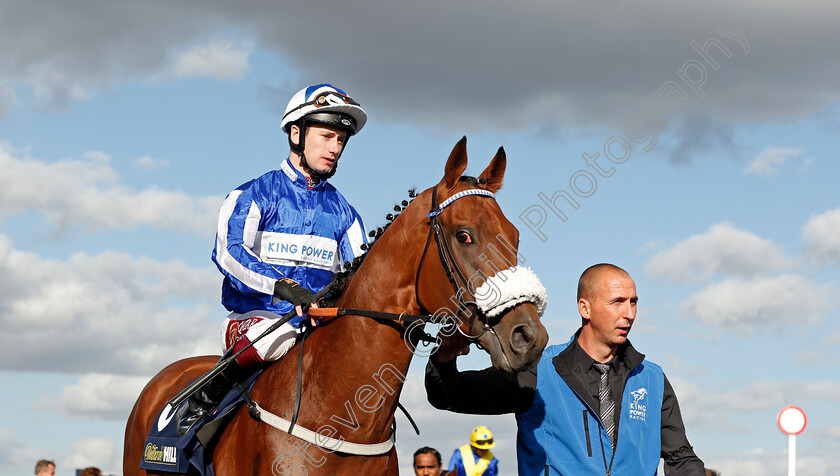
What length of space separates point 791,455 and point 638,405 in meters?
5.43

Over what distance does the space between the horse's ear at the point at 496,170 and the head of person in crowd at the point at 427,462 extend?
22.3ft

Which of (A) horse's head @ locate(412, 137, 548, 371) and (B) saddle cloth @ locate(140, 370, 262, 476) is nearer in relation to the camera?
(A) horse's head @ locate(412, 137, 548, 371)

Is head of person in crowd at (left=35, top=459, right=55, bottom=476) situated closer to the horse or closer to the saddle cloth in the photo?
the saddle cloth

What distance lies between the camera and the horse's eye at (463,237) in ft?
13.4

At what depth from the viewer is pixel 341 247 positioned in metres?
5.34

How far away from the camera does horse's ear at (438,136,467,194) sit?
4.30 m

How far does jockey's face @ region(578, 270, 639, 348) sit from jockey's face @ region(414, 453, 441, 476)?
6.32 meters

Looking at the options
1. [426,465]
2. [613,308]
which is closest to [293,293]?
[613,308]

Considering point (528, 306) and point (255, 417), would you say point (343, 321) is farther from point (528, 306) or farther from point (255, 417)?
point (528, 306)

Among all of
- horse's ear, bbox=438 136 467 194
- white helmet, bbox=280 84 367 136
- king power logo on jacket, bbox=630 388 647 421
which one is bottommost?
king power logo on jacket, bbox=630 388 647 421

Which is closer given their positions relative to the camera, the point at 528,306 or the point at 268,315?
the point at 528,306

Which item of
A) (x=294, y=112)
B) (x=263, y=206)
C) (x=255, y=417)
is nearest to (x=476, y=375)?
(x=255, y=417)

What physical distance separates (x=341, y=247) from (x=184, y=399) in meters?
1.22

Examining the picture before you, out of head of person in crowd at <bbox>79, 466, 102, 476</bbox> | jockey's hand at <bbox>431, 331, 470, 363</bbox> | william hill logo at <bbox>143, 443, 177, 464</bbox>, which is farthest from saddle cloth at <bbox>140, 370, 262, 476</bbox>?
head of person in crowd at <bbox>79, 466, 102, 476</bbox>
